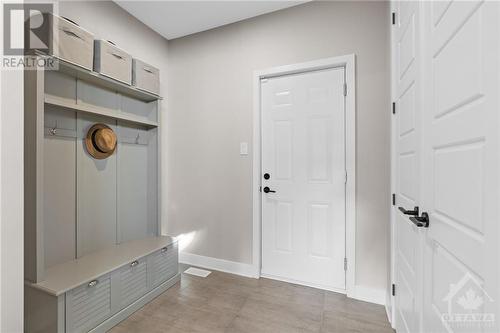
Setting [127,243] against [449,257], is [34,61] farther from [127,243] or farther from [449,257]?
[449,257]

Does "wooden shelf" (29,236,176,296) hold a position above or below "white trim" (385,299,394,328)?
above

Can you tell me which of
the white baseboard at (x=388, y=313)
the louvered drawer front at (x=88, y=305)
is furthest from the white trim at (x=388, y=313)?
the louvered drawer front at (x=88, y=305)

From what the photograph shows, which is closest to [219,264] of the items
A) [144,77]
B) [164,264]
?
[164,264]

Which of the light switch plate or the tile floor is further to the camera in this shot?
the light switch plate

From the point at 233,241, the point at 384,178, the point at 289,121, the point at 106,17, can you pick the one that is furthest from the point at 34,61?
the point at 384,178

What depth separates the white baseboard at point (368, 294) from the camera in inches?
81.1

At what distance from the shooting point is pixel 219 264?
2.76 m

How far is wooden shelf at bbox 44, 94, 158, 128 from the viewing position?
1807 mm

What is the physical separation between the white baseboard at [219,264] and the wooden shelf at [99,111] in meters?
1.64

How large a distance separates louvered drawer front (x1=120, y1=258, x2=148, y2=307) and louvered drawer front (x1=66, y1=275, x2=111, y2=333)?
0.12 meters

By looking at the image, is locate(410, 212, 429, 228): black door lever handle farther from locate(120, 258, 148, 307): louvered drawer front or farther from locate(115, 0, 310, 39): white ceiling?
locate(115, 0, 310, 39): white ceiling

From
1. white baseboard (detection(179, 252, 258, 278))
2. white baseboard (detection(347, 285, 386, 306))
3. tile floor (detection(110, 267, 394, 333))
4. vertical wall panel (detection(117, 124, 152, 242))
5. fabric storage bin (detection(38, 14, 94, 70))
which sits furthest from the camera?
white baseboard (detection(179, 252, 258, 278))

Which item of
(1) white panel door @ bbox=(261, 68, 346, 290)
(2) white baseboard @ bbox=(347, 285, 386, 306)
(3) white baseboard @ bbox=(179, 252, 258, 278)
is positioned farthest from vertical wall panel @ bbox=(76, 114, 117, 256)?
(2) white baseboard @ bbox=(347, 285, 386, 306)

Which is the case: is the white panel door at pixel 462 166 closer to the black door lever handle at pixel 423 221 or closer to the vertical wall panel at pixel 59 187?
the black door lever handle at pixel 423 221
